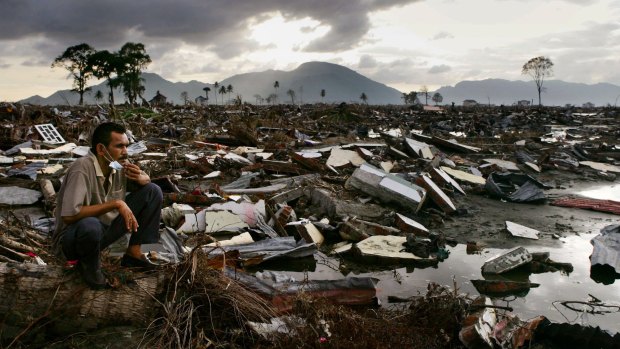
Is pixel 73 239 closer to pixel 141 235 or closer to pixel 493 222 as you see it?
pixel 141 235

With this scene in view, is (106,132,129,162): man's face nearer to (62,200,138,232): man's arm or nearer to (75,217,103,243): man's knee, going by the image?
(62,200,138,232): man's arm

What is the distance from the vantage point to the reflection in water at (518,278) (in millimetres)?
3398

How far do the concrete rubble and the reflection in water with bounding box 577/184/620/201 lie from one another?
0.63 metres

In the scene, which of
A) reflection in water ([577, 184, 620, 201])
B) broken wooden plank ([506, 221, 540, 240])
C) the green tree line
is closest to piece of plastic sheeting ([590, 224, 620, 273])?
broken wooden plank ([506, 221, 540, 240])

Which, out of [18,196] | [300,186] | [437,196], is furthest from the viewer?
[300,186]

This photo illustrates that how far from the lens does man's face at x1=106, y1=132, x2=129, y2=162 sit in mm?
2596

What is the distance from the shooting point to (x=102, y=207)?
2434mm

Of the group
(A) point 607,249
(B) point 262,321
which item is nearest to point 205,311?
(B) point 262,321

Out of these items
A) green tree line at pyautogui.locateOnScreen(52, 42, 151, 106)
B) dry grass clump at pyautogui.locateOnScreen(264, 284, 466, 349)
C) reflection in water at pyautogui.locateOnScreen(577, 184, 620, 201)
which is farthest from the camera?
green tree line at pyautogui.locateOnScreen(52, 42, 151, 106)

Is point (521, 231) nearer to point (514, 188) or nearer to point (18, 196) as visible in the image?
point (514, 188)

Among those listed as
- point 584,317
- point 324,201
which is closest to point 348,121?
point 324,201

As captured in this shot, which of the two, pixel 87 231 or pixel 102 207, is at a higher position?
pixel 102 207

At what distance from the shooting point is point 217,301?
265cm

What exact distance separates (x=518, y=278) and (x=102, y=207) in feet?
11.7
